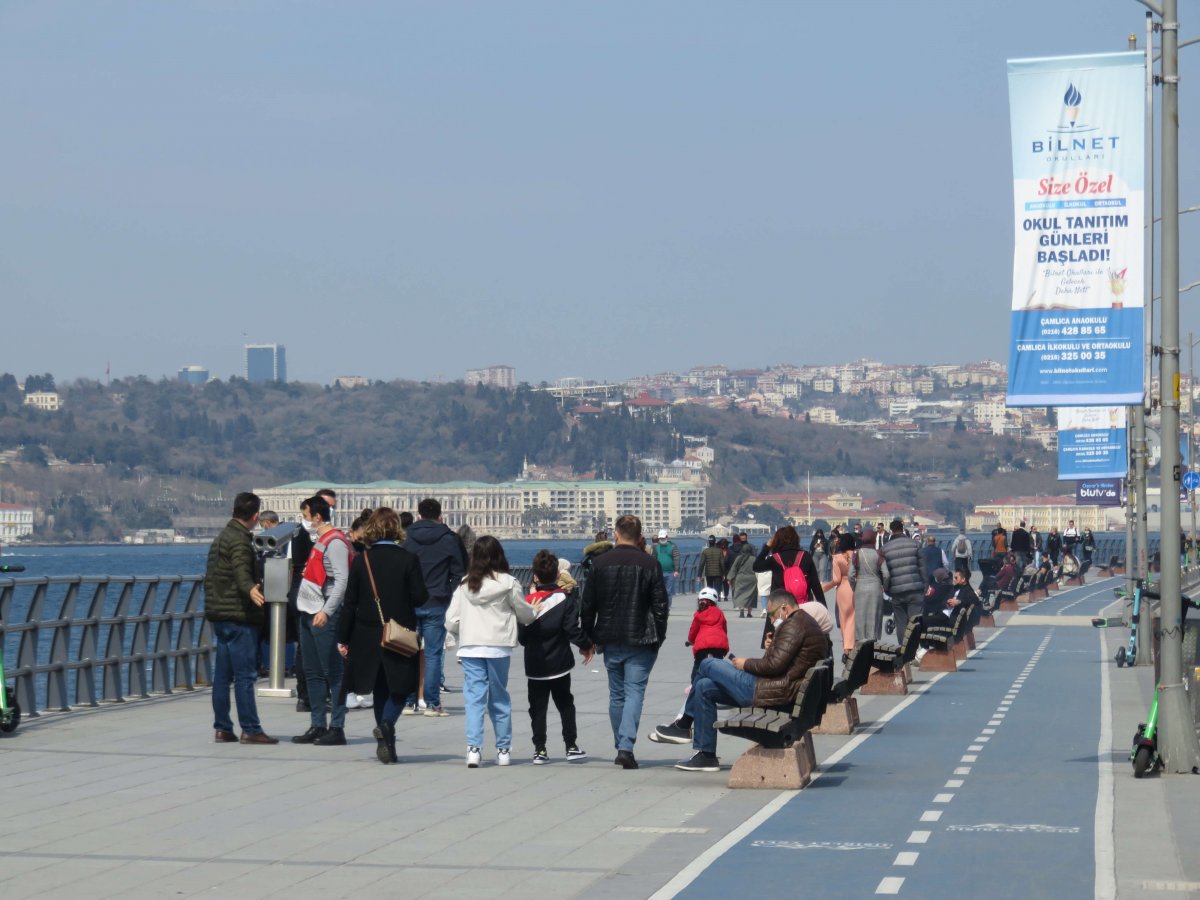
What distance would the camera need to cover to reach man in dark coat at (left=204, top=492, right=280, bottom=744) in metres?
14.4

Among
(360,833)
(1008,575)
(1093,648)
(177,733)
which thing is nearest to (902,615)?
(1093,648)

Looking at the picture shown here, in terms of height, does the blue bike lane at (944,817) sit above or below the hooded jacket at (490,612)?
below

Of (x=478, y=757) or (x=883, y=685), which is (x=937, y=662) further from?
(x=478, y=757)

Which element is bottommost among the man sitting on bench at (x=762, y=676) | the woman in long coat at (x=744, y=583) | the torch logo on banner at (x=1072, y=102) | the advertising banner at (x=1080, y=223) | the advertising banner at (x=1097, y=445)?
the woman in long coat at (x=744, y=583)

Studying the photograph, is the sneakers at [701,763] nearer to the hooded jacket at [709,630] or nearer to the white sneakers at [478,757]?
the hooded jacket at [709,630]

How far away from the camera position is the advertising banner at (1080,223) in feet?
59.9

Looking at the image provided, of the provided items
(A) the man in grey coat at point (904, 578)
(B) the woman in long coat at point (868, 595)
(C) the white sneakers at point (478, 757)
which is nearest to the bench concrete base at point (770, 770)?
(C) the white sneakers at point (478, 757)

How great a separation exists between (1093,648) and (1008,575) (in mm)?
14486

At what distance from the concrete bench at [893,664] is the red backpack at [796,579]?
150 centimetres

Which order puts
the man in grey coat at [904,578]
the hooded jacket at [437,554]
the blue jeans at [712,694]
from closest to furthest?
the blue jeans at [712,694], the hooded jacket at [437,554], the man in grey coat at [904,578]

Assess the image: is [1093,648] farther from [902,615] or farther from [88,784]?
[88,784]

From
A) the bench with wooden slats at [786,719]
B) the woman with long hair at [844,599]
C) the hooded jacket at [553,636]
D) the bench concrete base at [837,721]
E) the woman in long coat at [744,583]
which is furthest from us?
the woman in long coat at [744,583]

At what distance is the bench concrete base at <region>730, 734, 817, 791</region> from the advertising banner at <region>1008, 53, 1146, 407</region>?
23.6 feet

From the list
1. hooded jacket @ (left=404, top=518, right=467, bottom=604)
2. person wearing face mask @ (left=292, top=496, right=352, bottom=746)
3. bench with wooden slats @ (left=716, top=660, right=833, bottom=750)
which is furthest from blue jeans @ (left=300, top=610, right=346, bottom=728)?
bench with wooden slats @ (left=716, top=660, right=833, bottom=750)
